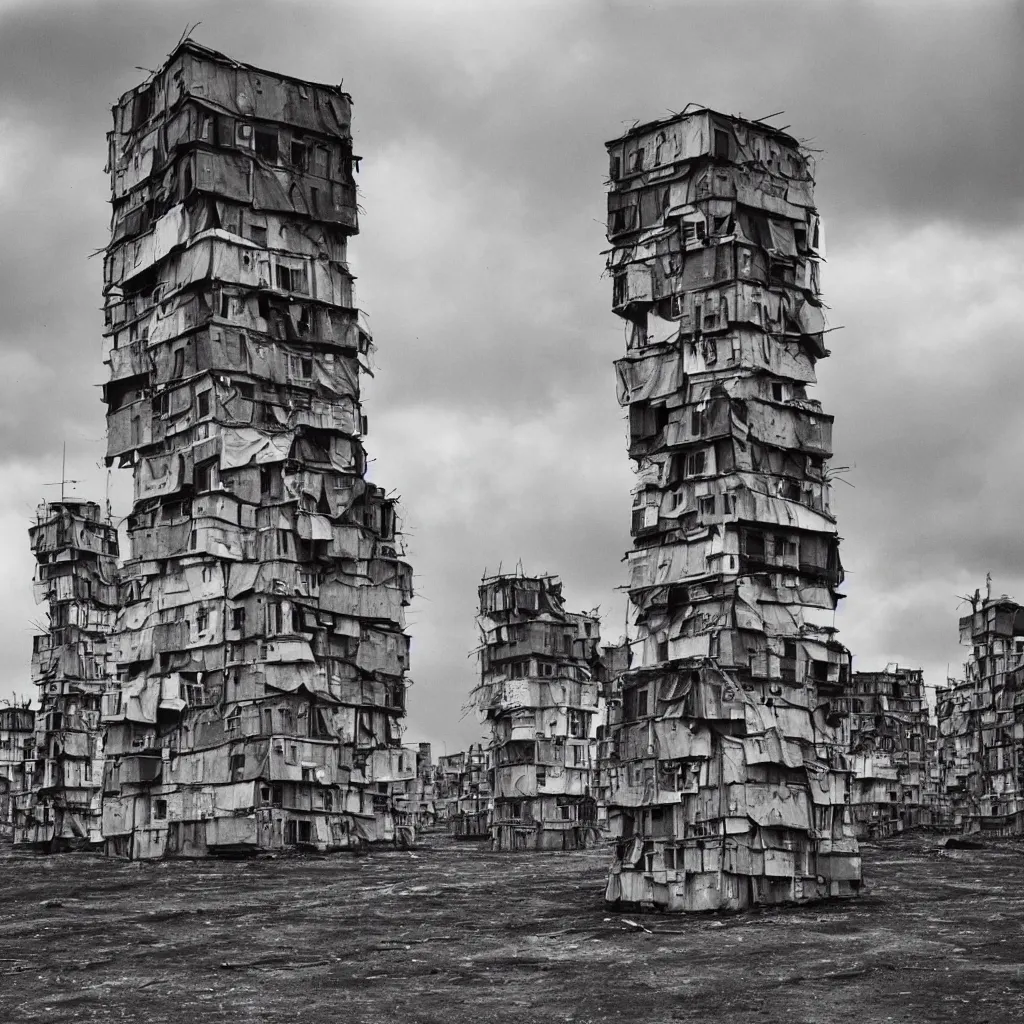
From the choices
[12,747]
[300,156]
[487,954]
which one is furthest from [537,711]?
[12,747]

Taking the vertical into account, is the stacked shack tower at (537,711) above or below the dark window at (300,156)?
below

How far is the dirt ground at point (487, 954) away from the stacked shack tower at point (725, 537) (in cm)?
232

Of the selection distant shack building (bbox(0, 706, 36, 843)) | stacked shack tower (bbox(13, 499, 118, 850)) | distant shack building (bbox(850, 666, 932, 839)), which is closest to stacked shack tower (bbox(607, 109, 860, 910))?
stacked shack tower (bbox(13, 499, 118, 850))

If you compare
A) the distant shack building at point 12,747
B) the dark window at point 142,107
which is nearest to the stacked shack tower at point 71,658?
the dark window at point 142,107

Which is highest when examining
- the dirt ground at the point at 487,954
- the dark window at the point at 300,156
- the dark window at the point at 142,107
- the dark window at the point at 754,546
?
the dark window at the point at 142,107

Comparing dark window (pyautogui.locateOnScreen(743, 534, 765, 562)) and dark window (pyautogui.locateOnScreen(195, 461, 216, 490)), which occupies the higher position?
dark window (pyautogui.locateOnScreen(195, 461, 216, 490))

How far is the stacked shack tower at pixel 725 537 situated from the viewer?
50500 millimetres

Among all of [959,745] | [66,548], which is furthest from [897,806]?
[66,548]

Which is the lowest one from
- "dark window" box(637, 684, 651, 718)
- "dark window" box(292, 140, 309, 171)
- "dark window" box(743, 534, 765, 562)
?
"dark window" box(637, 684, 651, 718)

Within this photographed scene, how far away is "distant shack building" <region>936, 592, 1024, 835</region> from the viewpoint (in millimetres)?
121062

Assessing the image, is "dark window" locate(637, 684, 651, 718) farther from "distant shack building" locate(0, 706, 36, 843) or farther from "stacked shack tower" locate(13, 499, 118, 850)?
"distant shack building" locate(0, 706, 36, 843)

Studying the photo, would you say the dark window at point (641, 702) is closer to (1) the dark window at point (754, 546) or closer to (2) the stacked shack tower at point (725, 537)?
(2) the stacked shack tower at point (725, 537)

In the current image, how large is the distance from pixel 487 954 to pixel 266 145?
5244cm

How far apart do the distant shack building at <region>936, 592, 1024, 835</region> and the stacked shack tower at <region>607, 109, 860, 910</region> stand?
222 ft
